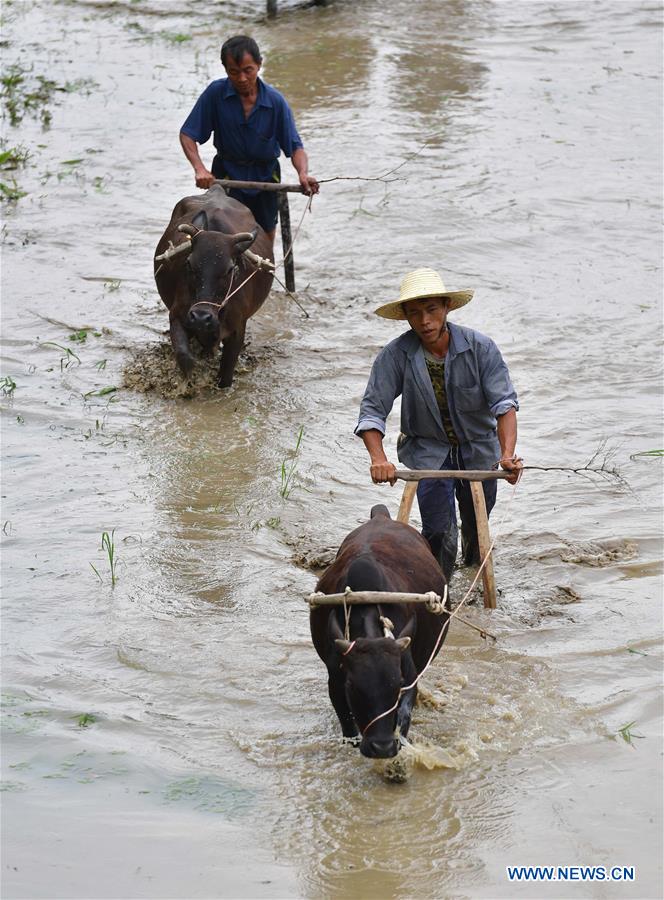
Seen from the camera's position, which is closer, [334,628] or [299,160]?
[334,628]

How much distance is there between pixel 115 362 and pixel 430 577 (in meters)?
4.88

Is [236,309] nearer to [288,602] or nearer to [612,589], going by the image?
[288,602]

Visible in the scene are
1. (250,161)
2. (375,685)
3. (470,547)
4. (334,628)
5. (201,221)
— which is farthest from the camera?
(250,161)

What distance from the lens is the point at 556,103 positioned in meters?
16.3

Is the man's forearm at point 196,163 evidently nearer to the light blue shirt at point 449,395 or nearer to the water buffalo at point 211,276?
the water buffalo at point 211,276

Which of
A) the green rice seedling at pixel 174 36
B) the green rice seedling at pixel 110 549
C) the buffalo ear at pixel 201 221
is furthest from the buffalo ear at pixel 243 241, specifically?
the green rice seedling at pixel 174 36

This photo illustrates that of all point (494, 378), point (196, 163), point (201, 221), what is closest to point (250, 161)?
point (196, 163)

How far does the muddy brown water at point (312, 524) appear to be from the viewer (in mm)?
4922

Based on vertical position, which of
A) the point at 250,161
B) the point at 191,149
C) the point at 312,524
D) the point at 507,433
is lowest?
the point at 312,524

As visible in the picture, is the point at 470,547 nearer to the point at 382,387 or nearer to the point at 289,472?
the point at 382,387

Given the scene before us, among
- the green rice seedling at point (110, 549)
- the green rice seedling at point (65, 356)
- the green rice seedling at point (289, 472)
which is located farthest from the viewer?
the green rice seedling at point (65, 356)

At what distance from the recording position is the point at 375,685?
4734 mm

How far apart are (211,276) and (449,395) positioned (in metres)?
2.97

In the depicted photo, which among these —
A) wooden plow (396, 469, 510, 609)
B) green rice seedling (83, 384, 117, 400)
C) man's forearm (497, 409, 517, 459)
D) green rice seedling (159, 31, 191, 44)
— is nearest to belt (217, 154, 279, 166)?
green rice seedling (83, 384, 117, 400)
